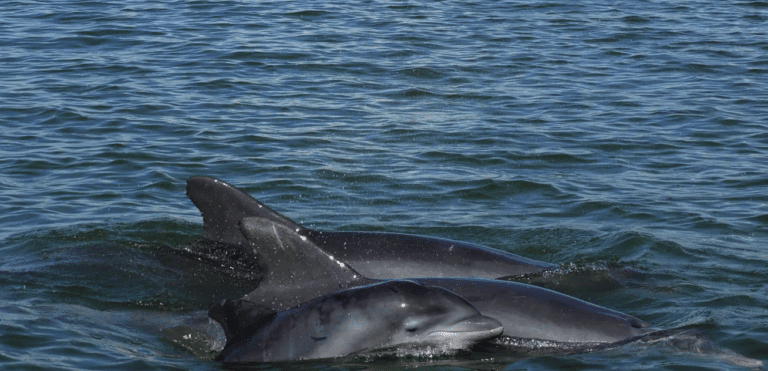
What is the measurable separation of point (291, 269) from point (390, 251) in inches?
75.5

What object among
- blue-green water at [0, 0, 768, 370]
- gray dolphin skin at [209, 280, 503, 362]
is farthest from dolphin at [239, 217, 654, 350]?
gray dolphin skin at [209, 280, 503, 362]

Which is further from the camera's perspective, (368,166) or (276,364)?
(368,166)

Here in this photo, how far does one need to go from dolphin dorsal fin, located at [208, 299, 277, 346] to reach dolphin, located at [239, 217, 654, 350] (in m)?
0.35

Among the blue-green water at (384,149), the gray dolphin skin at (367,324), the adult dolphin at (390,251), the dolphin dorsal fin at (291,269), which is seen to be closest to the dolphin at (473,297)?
the dolphin dorsal fin at (291,269)

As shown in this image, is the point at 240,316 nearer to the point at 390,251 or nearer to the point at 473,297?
the point at 473,297

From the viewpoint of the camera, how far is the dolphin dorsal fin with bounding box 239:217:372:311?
8672 mm

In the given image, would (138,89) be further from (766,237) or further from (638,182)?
A: (766,237)

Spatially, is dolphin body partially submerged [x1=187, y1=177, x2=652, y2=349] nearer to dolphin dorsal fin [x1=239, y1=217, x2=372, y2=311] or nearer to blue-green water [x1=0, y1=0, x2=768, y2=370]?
dolphin dorsal fin [x1=239, y1=217, x2=372, y2=311]

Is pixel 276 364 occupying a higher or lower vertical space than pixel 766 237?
higher

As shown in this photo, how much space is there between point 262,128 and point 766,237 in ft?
27.1

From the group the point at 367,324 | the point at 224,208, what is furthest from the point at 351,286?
the point at 224,208

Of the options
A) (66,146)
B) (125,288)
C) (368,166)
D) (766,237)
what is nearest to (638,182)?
(766,237)

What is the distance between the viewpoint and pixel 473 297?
9008 millimetres

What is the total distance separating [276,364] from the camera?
8.08 meters
